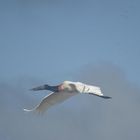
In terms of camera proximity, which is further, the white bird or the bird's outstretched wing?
the bird's outstretched wing

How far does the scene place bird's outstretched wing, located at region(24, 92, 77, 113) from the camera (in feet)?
140

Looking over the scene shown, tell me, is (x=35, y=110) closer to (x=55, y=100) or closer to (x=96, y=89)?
(x=55, y=100)

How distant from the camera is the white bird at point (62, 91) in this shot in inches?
1489

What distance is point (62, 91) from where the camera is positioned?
4119 cm

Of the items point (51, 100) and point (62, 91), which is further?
point (51, 100)

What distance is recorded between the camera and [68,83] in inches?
1593

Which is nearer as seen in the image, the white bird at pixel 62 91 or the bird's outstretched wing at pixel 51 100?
the white bird at pixel 62 91

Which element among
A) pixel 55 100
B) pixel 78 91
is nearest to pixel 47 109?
pixel 55 100

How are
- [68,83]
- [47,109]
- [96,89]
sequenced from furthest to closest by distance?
[47,109]
[68,83]
[96,89]

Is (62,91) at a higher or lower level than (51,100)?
higher

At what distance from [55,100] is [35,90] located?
2.63 m

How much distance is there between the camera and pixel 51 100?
43.3 m

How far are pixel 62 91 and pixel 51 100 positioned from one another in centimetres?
235

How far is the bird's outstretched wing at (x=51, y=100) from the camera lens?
42.8 metres
